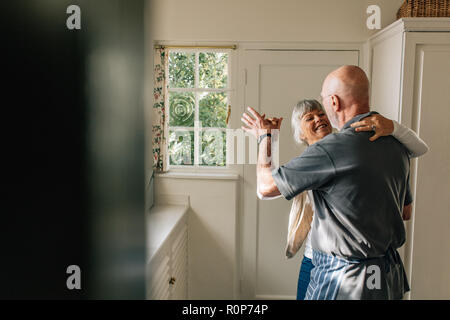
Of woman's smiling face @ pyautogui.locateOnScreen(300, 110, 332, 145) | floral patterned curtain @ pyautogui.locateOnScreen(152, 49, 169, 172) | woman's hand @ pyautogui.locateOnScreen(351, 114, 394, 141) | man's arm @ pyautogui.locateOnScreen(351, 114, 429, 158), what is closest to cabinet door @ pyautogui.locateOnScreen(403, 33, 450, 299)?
woman's smiling face @ pyautogui.locateOnScreen(300, 110, 332, 145)

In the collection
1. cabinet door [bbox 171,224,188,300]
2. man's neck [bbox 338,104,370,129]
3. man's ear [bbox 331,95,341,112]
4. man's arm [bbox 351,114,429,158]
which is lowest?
cabinet door [bbox 171,224,188,300]

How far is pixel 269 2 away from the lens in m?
2.51

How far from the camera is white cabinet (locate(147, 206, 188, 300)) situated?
1734mm

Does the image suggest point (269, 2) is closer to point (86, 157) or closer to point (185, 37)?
point (185, 37)

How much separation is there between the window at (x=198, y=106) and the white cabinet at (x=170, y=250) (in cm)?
46

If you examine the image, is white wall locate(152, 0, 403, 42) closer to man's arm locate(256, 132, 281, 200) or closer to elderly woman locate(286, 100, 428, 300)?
elderly woman locate(286, 100, 428, 300)

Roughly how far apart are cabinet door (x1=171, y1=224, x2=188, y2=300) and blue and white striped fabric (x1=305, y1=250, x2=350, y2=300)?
1100 millimetres

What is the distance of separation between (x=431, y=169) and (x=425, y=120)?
0.30 metres

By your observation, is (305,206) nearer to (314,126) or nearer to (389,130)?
(314,126)

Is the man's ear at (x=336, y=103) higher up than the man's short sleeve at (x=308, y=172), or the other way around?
the man's ear at (x=336, y=103)

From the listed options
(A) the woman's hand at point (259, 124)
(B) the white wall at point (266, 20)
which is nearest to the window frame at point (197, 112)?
(B) the white wall at point (266, 20)

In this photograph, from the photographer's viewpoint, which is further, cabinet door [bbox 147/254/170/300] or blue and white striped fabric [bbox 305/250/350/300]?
cabinet door [bbox 147/254/170/300]

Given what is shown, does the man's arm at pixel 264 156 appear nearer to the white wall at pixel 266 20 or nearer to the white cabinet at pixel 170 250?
the white cabinet at pixel 170 250

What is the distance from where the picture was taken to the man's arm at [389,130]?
1038 mm
